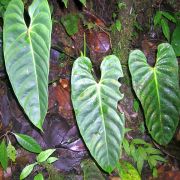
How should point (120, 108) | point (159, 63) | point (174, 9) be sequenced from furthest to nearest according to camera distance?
point (174, 9) → point (120, 108) → point (159, 63)

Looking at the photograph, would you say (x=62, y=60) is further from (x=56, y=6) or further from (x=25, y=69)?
(x=25, y=69)

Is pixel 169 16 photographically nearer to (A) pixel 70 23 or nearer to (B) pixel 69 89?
(A) pixel 70 23

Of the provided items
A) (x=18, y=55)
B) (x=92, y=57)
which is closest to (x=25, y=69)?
(x=18, y=55)

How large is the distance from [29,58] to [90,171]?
763mm

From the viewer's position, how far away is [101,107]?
1236 millimetres

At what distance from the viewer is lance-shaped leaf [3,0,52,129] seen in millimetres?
1010

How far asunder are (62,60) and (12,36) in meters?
0.84

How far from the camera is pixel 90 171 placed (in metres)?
1.57

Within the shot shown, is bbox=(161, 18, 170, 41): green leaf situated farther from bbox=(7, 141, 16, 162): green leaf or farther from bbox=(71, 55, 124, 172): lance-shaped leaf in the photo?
bbox=(7, 141, 16, 162): green leaf

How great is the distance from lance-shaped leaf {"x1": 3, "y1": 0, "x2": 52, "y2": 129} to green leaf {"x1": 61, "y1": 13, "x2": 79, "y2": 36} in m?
0.69

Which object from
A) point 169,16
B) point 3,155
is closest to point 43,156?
point 3,155

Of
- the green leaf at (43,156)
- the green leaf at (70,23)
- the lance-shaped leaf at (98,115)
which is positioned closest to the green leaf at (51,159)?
the green leaf at (43,156)

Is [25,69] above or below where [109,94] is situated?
above

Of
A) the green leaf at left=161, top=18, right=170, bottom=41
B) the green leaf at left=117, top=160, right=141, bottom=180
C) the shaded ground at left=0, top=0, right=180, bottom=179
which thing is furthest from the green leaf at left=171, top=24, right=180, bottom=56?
the green leaf at left=117, top=160, right=141, bottom=180
